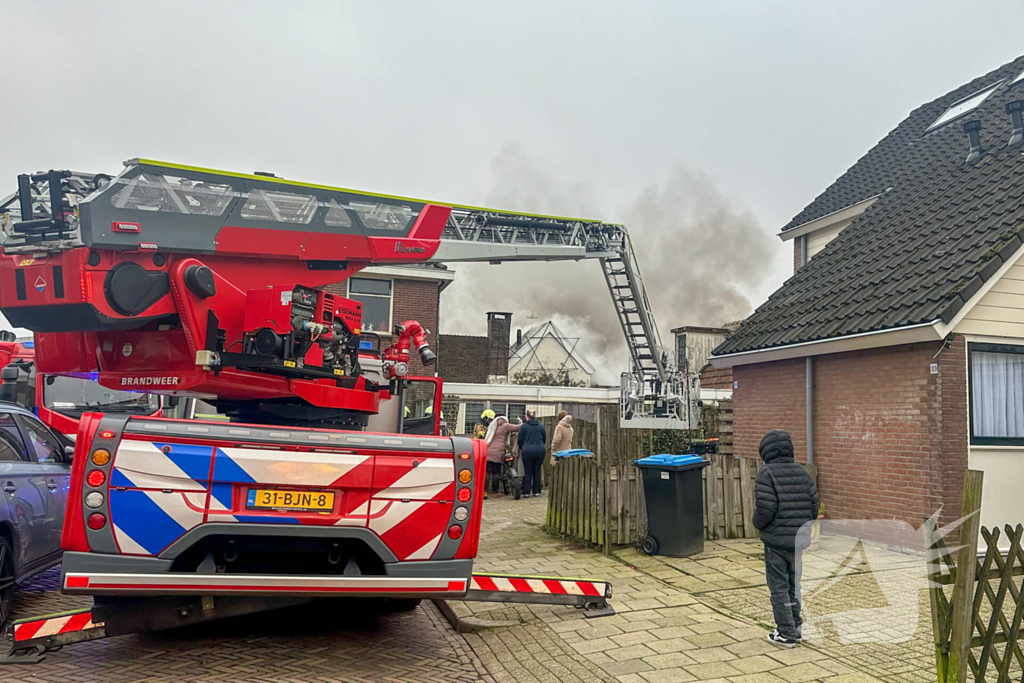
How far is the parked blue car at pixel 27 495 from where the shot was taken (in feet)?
20.3

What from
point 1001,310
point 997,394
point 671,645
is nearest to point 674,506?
point 671,645

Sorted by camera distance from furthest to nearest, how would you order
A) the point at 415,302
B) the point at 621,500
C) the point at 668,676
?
the point at 415,302, the point at 621,500, the point at 668,676

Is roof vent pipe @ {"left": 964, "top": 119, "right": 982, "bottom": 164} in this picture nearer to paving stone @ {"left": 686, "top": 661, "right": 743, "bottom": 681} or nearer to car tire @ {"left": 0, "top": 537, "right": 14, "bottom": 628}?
paving stone @ {"left": 686, "top": 661, "right": 743, "bottom": 681}

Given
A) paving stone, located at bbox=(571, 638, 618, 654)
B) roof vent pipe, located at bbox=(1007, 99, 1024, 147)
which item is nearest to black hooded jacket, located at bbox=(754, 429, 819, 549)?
paving stone, located at bbox=(571, 638, 618, 654)

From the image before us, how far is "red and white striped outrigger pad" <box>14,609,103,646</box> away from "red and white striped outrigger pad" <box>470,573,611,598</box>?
273cm

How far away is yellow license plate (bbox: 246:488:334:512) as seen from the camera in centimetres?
516

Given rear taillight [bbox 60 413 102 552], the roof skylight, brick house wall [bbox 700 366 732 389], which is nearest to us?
rear taillight [bbox 60 413 102 552]

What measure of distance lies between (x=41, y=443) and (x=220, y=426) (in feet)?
10.5

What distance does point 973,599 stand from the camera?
173 inches

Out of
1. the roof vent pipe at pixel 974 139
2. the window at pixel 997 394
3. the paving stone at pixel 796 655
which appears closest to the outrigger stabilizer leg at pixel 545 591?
the paving stone at pixel 796 655

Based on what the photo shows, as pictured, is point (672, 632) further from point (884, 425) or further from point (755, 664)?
point (884, 425)

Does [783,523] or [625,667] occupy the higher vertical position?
[783,523]

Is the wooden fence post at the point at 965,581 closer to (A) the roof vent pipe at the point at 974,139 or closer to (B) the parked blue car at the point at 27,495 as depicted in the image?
(B) the parked blue car at the point at 27,495

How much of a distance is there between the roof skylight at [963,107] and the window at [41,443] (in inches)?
573
